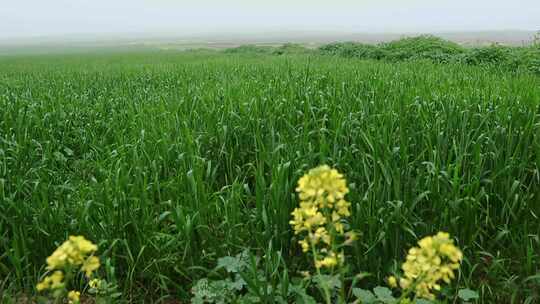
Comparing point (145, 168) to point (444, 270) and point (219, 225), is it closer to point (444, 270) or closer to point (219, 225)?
point (219, 225)

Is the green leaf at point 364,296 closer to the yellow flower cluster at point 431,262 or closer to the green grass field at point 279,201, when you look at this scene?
the green grass field at point 279,201

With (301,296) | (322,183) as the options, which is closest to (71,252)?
(322,183)

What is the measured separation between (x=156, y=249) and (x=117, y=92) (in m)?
5.61

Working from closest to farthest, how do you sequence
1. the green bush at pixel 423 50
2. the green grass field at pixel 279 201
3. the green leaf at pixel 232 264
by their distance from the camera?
the green leaf at pixel 232 264, the green grass field at pixel 279 201, the green bush at pixel 423 50

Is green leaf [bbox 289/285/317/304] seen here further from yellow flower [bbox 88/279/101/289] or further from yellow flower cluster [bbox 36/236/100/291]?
yellow flower cluster [bbox 36/236/100/291]

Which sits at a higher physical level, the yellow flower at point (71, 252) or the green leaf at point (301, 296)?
the yellow flower at point (71, 252)

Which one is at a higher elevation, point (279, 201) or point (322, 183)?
point (322, 183)

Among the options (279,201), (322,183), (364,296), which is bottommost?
(364,296)

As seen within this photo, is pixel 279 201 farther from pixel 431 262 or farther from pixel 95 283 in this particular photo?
pixel 431 262

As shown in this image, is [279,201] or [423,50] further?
[423,50]

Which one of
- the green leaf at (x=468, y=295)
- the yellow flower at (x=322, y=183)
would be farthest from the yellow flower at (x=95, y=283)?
the green leaf at (x=468, y=295)

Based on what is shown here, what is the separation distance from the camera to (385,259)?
273 cm

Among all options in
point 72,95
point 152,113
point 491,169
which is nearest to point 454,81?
point 491,169

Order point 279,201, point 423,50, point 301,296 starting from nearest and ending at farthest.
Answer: point 301,296, point 279,201, point 423,50
